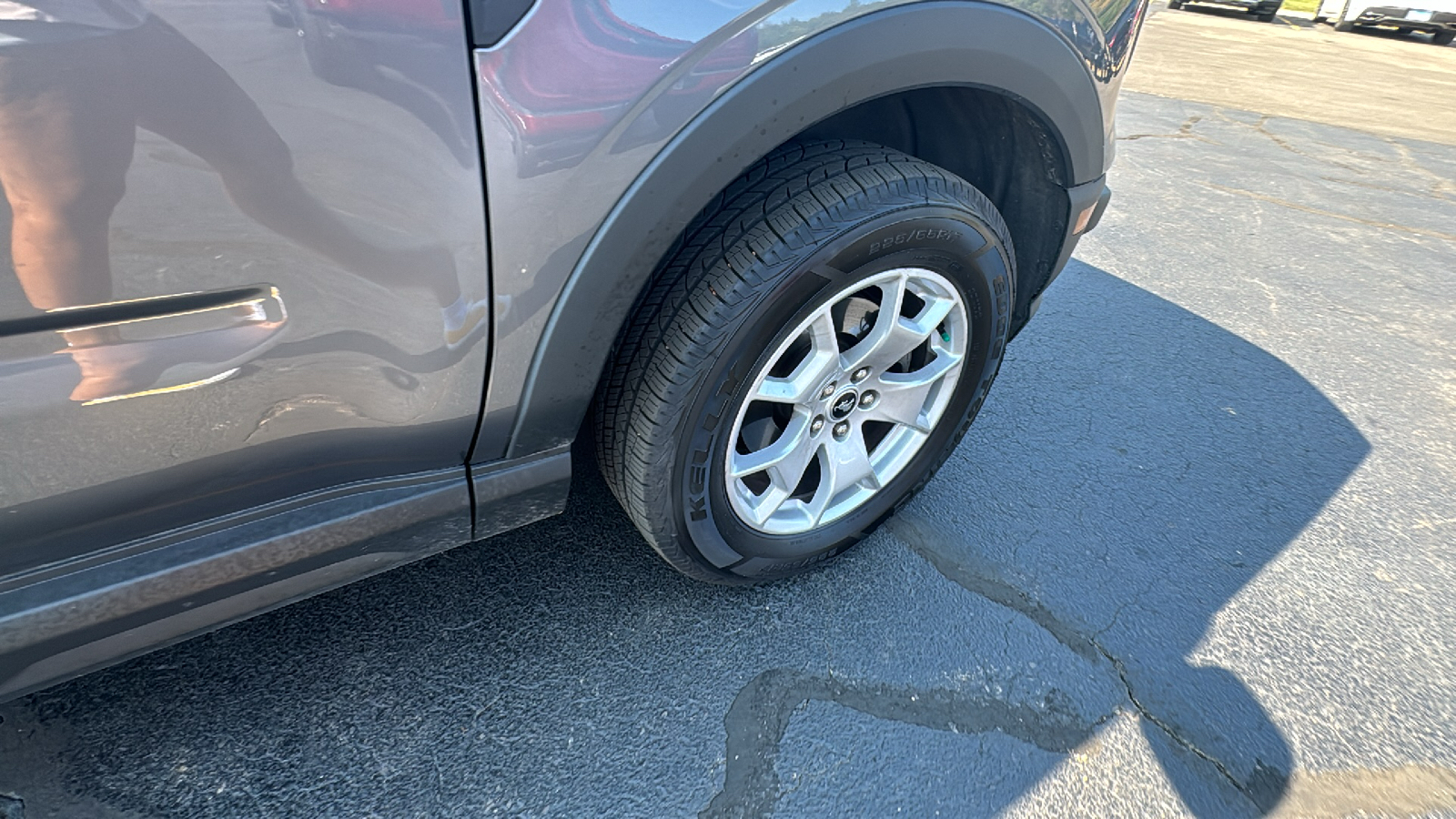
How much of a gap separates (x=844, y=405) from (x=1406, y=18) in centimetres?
1585

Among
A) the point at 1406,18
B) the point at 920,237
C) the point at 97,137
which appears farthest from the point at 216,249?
the point at 1406,18

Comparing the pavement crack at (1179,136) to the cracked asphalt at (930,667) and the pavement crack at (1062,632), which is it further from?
the pavement crack at (1062,632)

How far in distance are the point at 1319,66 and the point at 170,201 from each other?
1220 cm

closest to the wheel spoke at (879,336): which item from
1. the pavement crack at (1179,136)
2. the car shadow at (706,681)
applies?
the car shadow at (706,681)

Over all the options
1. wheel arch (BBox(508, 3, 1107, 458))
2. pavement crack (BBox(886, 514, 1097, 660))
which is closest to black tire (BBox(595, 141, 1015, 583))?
wheel arch (BBox(508, 3, 1107, 458))

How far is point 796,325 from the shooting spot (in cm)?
151

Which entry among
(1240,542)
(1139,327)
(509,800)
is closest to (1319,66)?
(1139,327)

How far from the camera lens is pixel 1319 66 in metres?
9.68

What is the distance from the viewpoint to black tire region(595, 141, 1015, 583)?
4.61ft

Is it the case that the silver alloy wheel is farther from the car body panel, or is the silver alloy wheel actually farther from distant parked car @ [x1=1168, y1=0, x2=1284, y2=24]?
distant parked car @ [x1=1168, y1=0, x2=1284, y2=24]

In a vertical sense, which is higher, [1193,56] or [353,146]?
[353,146]

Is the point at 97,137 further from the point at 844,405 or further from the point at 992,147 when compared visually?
the point at 992,147

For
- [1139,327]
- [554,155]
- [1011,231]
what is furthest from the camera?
[1139,327]

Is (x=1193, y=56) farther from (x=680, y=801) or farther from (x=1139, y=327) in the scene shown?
(x=680, y=801)
